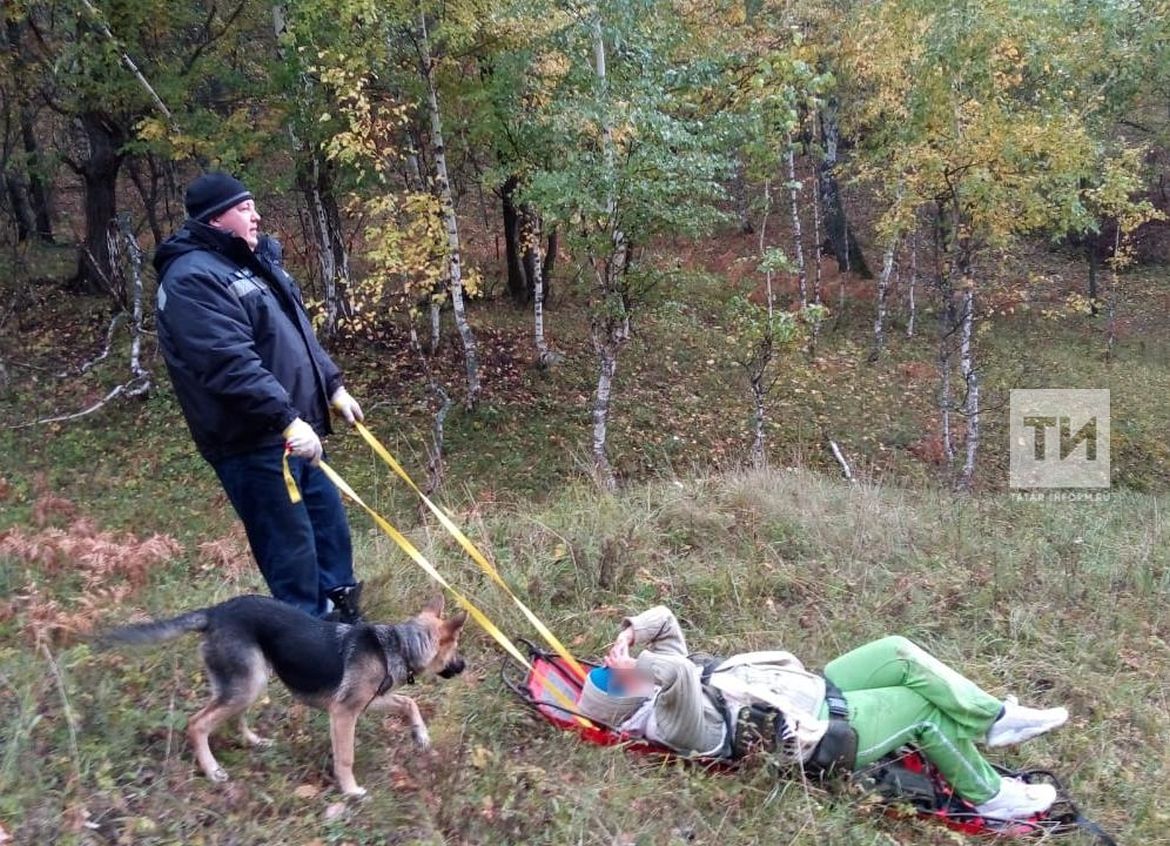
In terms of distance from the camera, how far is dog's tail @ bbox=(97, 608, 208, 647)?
2869mm

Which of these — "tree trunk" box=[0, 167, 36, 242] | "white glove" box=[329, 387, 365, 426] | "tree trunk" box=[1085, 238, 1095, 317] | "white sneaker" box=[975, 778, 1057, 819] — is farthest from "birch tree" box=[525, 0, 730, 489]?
"tree trunk" box=[1085, 238, 1095, 317]

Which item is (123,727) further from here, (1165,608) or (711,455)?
(711,455)

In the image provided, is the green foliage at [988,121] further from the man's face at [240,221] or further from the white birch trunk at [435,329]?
the man's face at [240,221]

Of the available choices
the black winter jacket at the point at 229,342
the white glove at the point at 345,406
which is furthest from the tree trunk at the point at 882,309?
the black winter jacket at the point at 229,342

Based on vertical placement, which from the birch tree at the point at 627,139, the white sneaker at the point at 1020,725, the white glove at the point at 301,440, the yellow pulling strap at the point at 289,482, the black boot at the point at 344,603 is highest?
the birch tree at the point at 627,139

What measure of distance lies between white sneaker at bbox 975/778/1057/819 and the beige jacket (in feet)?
2.43

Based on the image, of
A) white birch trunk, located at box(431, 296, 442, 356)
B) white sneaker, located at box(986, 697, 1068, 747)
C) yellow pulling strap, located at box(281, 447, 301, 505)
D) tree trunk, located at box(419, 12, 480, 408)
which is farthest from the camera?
white birch trunk, located at box(431, 296, 442, 356)

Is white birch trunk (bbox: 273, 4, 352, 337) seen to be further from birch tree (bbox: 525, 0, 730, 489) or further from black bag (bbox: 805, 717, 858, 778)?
black bag (bbox: 805, 717, 858, 778)

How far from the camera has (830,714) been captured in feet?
11.8

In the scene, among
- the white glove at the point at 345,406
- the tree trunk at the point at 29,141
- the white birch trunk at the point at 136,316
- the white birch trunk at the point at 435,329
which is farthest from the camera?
the white birch trunk at the point at 435,329

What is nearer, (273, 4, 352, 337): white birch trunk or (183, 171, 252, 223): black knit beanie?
(183, 171, 252, 223): black knit beanie

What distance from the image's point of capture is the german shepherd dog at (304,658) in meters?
2.93

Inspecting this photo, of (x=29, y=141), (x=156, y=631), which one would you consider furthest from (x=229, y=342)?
(x=29, y=141)

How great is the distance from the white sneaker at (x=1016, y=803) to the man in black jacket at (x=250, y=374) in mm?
2915
